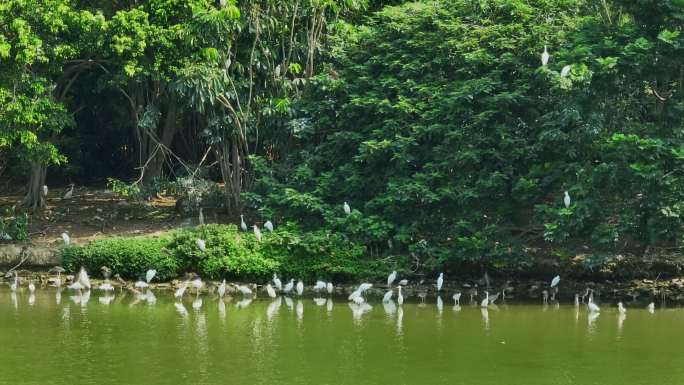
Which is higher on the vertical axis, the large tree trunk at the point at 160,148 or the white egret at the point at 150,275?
the large tree trunk at the point at 160,148

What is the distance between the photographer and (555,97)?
1538 cm

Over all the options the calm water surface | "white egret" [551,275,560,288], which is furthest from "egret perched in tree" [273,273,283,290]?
"white egret" [551,275,560,288]

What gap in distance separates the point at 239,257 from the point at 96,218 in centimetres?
400

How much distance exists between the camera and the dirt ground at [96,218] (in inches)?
693

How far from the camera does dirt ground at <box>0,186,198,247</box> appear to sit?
1759 centimetres

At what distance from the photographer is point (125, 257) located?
1583 cm

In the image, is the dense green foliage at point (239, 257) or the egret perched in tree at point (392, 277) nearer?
the egret perched in tree at point (392, 277)

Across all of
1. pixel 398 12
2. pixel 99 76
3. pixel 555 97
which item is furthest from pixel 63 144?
pixel 555 97

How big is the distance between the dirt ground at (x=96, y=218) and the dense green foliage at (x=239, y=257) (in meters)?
1.56

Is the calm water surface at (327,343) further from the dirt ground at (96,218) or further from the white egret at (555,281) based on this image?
the dirt ground at (96,218)

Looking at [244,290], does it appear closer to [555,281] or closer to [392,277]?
[392,277]

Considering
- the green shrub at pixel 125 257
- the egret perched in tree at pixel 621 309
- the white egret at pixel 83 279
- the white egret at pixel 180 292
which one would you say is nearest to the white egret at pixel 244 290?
the white egret at pixel 180 292

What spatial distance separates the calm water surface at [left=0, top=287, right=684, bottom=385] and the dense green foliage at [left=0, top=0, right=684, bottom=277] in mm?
1370

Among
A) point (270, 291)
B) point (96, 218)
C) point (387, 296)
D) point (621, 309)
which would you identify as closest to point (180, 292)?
point (270, 291)
